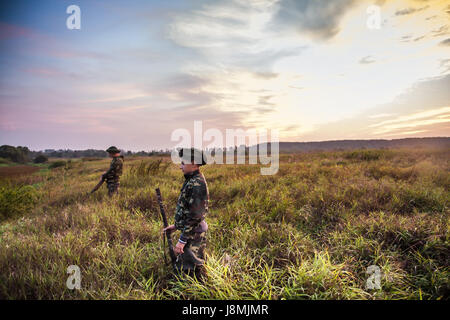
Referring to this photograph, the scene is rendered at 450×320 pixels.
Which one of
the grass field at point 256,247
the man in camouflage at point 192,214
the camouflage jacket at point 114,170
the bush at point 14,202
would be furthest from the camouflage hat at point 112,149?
the man in camouflage at point 192,214

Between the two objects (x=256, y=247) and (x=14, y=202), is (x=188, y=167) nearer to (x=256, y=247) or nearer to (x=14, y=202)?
(x=256, y=247)

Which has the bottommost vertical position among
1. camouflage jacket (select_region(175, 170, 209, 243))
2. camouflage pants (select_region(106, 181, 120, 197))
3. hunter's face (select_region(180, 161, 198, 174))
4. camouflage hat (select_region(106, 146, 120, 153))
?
camouflage pants (select_region(106, 181, 120, 197))

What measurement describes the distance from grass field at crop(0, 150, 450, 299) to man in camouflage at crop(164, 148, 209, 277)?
22 centimetres

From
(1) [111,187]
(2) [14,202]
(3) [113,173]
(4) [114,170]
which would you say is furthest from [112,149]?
(2) [14,202]

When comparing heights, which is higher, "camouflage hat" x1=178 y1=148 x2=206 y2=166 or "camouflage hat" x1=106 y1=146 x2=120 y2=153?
"camouflage hat" x1=106 y1=146 x2=120 y2=153

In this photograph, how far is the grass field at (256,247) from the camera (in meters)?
2.46

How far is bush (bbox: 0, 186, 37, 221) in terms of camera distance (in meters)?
5.88

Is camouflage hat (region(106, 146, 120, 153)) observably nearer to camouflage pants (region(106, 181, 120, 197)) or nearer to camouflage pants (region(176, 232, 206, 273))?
camouflage pants (region(106, 181, 120, 197))

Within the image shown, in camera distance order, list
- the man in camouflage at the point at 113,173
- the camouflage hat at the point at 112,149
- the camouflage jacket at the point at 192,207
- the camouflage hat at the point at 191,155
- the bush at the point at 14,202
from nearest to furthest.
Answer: the camouflage jacket at the point at 192,207
the camouflage hat at the point at 191,155
the bush at the point at 14,202
the camouflage hat at the point at 112,149
the man in camouflage at the point at 113,173

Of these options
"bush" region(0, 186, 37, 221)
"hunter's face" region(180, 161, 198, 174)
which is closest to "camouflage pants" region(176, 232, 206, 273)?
"hunter's face" region(180, 161, 198, 174)

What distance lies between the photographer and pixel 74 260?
2.96m

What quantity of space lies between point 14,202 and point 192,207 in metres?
7.28

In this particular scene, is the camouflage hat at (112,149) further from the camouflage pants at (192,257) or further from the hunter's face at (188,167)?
the camouflage pants at (192,257)
